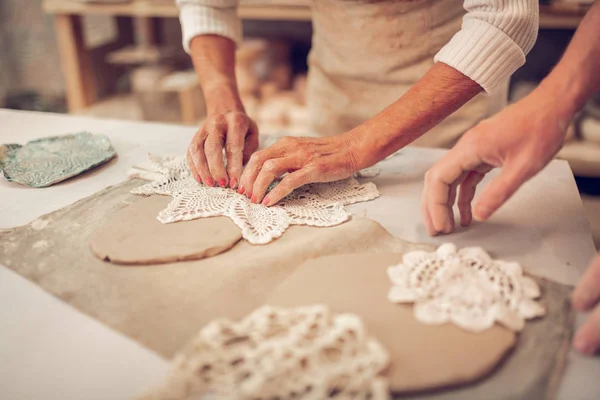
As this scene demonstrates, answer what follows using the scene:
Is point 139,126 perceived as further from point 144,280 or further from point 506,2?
point 506,2

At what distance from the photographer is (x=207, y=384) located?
1.56 feet

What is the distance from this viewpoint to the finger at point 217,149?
35.4 inches

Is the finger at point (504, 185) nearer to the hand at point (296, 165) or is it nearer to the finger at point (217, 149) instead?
the hand at point (296, 165)

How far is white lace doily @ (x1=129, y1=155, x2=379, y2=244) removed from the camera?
0.78 metres

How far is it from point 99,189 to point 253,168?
1.06 ft

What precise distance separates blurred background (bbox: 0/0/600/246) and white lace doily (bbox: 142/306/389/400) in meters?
1.42

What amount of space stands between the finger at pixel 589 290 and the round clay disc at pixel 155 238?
474 millimetres

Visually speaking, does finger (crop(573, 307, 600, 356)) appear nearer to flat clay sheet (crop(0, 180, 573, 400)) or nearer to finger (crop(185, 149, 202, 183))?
flat clay sheet (crop(0, 180, 573, 400))

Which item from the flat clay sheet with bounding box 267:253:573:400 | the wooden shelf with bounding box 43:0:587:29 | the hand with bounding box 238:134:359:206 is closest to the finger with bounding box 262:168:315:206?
the hand with bounding box 238:134:359:206

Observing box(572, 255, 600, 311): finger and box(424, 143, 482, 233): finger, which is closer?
box(572, 255, 600, 311): finger

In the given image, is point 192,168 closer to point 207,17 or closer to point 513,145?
point 207,17

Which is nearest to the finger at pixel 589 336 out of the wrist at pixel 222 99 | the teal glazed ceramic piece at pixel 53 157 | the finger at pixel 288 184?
the finger at pixel 288 184

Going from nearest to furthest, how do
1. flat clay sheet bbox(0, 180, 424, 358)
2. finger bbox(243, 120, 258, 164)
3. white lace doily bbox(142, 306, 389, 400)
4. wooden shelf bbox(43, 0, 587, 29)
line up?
white lace doily bbox(142, 306, 389, 400)
flat clay sheet bbox(0, 180, 424, 358)
finger bbox(243, 120, 258, 164)
wooden shelf bbox(43, 0, 587, 29)

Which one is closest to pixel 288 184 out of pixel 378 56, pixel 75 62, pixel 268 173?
pixel 268 173
